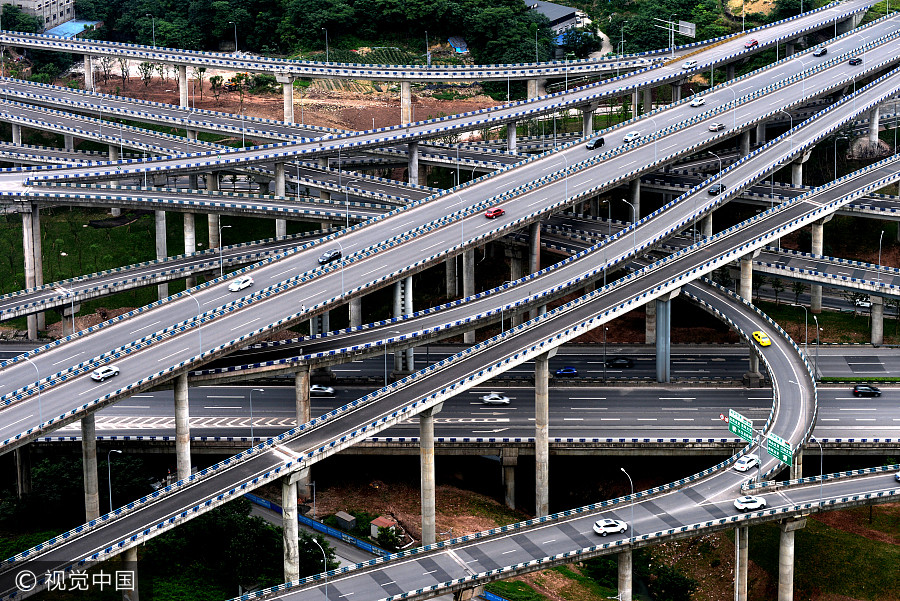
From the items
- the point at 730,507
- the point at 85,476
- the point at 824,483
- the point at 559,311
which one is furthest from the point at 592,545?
the point at 85,476

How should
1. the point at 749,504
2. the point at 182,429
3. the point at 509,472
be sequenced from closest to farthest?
the point at 749,504, the point at 182,429, the point at 509,472

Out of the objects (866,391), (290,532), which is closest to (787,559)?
(866,391)

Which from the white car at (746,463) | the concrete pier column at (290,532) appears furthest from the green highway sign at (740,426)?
the concrete pier column at (290,532)

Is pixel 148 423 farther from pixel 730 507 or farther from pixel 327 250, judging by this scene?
pixel 730 507

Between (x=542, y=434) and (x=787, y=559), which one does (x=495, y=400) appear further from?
(x=787, y=559)

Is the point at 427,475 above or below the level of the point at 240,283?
below

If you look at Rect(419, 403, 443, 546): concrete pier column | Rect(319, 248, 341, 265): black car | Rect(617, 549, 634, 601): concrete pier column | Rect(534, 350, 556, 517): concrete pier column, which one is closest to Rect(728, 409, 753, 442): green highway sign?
Rect(617, 549, 634, 601): concrete pier column
